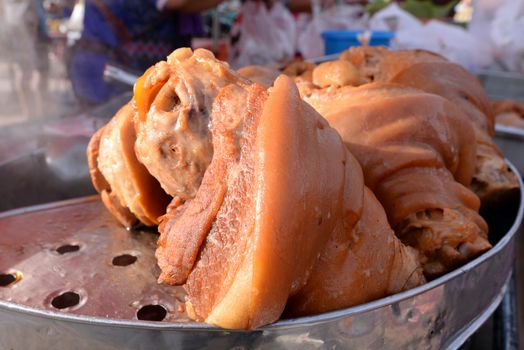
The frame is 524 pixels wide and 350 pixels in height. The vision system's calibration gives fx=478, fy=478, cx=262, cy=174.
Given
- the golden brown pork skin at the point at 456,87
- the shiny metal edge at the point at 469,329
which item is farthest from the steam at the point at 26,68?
the shiny metal edge at the point at 469,329

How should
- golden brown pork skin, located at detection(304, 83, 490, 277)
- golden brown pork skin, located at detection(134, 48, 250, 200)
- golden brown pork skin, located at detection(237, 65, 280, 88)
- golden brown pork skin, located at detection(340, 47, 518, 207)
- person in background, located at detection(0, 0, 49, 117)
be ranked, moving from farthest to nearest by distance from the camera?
person in background, located at detection(0, 0, 49, 117), golden brown pork skin, located at detection(237, 65, 280, 88), golden brown pork skin, located at detection(340, 47, 518, 207), golden brown pork skin, located at detection(304, 83, 490, 277), golden brown pork skin, located at detection(134, 48, 250, 200)

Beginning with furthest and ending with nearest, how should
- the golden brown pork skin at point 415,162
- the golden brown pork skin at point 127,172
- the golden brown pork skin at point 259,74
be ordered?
1. the golden brown pork skin at point 259,74
2. the golden brown pork skin at point 127,172
3. the golden brown pork skin at point 415,162

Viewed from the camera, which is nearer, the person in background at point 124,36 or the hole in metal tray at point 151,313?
the hole in metal tray at point 151,313

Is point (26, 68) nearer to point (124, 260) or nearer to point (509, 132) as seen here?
point (124, 260)

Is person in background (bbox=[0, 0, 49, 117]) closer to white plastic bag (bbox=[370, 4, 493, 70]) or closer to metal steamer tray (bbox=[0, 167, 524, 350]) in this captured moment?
metal steamer tray (bbox=[0, 167, 524, 350])

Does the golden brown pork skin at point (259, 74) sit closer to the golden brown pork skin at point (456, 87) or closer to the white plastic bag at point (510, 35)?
the golden brown pork skin at point (456, 87)

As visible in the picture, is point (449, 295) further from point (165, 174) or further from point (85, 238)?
point (85, 238)

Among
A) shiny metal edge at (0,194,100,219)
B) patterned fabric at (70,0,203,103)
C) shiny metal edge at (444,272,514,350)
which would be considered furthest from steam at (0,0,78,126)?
shiny metal edge at (444,272,514,350)

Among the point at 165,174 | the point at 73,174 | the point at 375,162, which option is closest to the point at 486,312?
the point at 375,162
